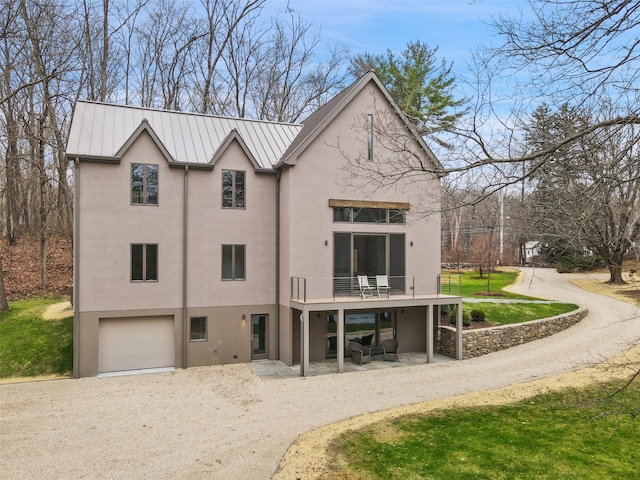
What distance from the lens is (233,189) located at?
1620 cm

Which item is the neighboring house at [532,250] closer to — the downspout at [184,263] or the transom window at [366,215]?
the transom window at [366,215]

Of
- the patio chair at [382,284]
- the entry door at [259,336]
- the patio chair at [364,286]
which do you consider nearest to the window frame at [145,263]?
the entry door at [259,336]

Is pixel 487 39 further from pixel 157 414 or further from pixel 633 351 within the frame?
pixel 633 351

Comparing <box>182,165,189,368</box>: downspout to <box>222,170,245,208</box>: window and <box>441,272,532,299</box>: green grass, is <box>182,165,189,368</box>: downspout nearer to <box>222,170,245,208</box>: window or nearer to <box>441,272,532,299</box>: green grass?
<box>222,170,245,208</box>: window

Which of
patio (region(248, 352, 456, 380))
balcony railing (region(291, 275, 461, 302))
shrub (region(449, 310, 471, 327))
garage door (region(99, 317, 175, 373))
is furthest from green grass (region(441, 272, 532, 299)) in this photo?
garage door (region(99, 317, 175, 373))

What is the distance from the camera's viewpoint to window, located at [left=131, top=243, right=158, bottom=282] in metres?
14.9

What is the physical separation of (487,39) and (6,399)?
13.7 m

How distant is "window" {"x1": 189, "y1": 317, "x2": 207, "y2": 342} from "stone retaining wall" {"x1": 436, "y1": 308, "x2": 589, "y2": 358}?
8978 millimetres

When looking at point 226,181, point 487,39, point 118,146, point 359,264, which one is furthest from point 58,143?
point 487,39

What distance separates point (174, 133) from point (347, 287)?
27.4 feet

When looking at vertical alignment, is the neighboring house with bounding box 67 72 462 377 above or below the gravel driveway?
above

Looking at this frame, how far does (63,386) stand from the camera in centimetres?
1324

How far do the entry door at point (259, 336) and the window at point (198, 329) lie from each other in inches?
65.8

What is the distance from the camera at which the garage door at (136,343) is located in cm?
1469
